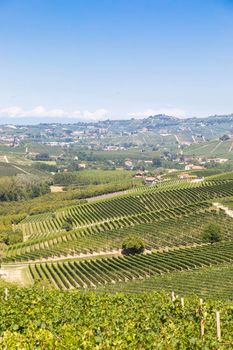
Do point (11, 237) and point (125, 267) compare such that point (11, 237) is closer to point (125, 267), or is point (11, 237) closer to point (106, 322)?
point (125, 267)

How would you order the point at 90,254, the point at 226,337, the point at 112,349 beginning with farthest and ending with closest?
the point at 90,254
the point at 226,337
the point at 112,349

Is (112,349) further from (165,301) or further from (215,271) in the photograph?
(215,271)

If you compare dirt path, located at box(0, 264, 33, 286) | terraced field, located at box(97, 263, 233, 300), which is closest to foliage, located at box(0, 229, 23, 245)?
dirt path, located at box(0, 264, 33, 286)

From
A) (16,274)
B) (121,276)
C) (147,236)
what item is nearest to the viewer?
(121,276)

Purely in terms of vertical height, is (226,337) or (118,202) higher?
(226,337)

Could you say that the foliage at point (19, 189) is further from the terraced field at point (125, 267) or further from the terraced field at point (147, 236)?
the terraced field at point (125, 267)

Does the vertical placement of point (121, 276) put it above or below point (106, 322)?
below

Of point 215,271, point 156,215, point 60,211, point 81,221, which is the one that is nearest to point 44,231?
point 81,221

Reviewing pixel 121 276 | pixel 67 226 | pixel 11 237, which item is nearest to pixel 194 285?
pixel 121 276
